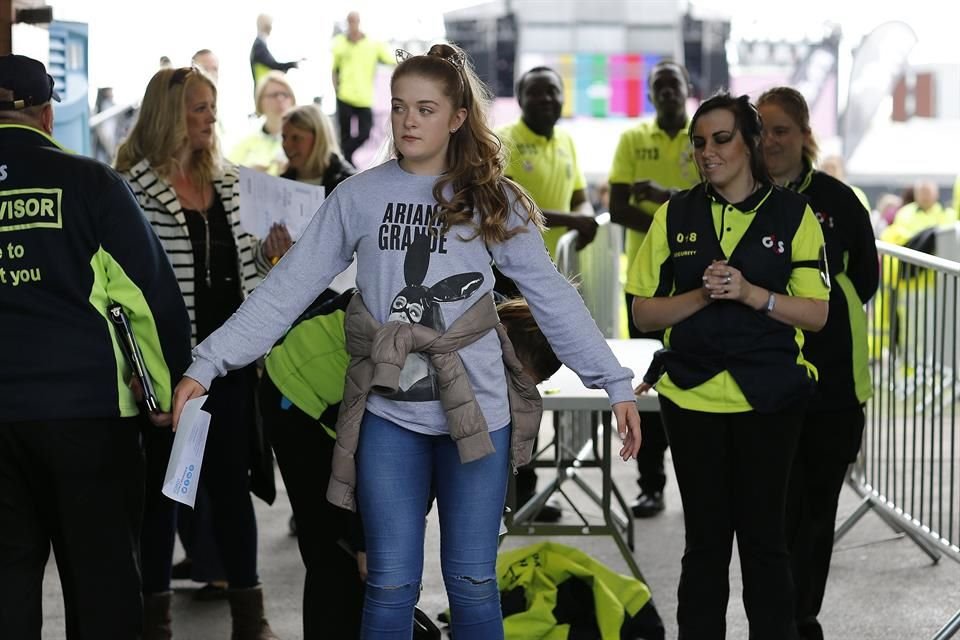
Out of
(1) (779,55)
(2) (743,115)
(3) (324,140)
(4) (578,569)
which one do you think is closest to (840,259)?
(2) (743,115)

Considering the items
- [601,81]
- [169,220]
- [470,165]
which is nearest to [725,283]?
[470,165]

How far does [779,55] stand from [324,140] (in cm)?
1722

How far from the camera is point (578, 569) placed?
4.36 meters

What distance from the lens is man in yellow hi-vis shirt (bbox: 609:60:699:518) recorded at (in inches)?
249

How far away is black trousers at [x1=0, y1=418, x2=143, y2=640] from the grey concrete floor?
1.34 metres

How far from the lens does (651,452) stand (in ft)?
20.8

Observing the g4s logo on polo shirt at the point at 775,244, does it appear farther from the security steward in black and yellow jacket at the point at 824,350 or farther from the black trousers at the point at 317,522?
the black trousers at the point at 317,522

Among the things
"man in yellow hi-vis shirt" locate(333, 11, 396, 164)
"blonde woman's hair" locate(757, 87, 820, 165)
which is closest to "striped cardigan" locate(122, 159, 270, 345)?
"blonde woman's hair" locate(757, 87, 820, 165)

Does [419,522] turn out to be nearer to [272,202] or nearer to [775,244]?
[775,244]

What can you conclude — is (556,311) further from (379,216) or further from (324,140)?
(324,140)

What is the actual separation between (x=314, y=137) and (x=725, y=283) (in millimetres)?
2357

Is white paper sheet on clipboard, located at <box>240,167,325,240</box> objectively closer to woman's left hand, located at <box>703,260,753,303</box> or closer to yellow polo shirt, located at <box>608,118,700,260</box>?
woman's left hand, located at <box>703,260,753,303</box>

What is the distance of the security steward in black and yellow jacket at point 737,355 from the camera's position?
12.1ft

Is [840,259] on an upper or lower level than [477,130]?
lower
